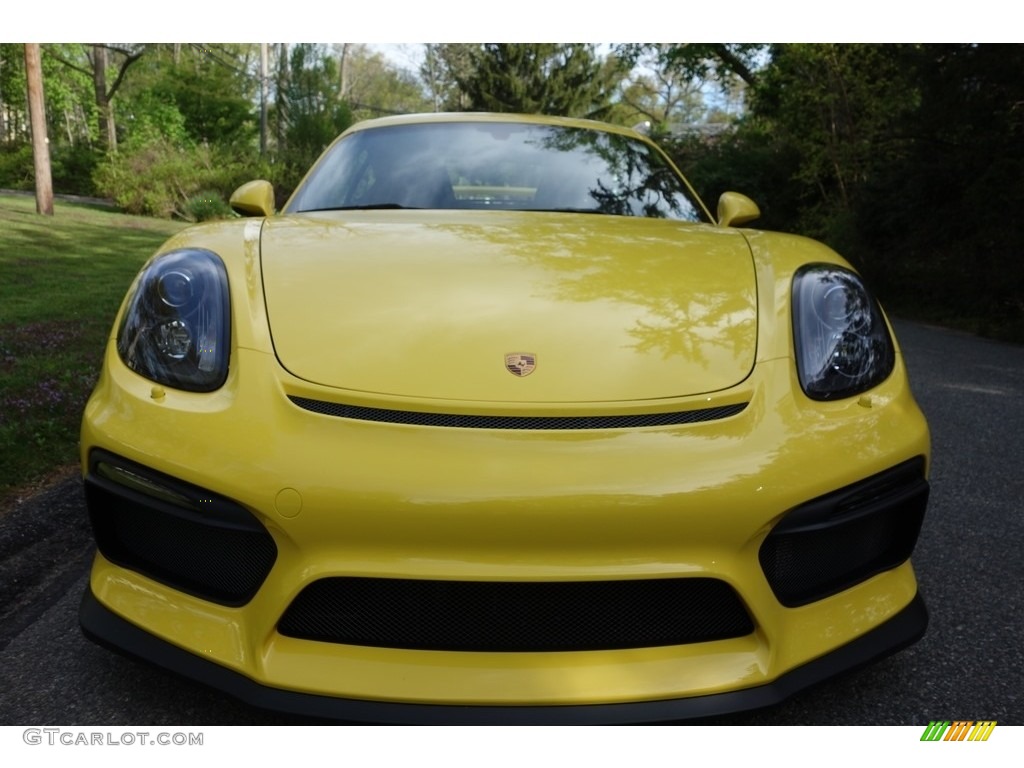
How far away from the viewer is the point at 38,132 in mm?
16047

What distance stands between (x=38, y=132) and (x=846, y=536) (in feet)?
59.9

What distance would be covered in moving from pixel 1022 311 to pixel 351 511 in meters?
9.38

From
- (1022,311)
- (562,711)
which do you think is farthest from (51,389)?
(1022,311)

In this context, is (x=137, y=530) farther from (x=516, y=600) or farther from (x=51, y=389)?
(x=51, y=389)

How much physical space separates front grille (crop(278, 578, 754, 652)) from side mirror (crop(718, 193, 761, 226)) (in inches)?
61.5

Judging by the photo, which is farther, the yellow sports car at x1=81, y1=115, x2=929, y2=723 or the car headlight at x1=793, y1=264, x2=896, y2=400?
the car headlight at x1=793, y1=264, x2=896, y2=400

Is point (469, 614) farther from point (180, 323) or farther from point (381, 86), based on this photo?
point (381, 86)

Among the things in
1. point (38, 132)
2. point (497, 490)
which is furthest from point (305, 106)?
point (497, 490)

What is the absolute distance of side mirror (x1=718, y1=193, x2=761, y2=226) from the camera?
8.75ft

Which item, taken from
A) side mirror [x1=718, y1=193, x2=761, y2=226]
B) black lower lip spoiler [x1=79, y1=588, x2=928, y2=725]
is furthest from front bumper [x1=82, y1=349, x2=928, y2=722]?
side mirror [x1=718, y1=193, x2=761, y2=226]

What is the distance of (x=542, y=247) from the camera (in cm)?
204

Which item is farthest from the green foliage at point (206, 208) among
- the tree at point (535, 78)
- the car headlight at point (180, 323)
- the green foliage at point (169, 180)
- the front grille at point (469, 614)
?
the tree at point (535, 78)

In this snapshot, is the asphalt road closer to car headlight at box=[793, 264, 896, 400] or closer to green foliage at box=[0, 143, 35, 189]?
car headlight at box=[793, 264, 896, 400]
